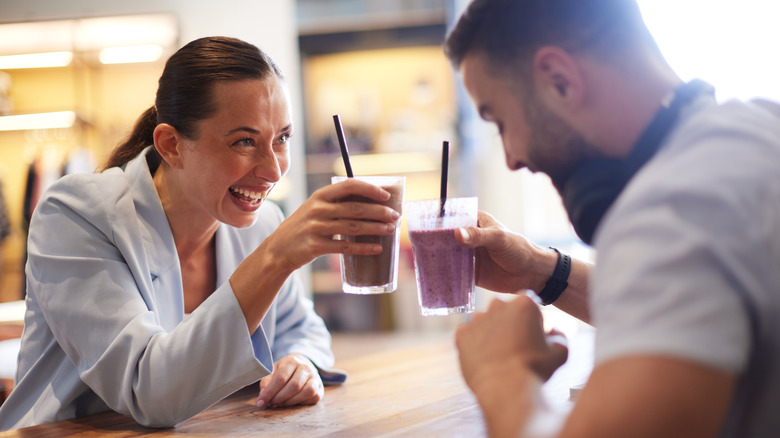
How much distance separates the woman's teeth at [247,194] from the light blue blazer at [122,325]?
0.58ft

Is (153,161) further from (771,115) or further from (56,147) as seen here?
(56,147)

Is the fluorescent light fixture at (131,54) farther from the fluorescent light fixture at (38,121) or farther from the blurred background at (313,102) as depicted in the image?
the fluorescent light fixture at (38,121)

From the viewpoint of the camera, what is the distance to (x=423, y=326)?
5164 mm

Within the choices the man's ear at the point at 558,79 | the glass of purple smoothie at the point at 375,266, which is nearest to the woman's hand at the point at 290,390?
the glass of purple smoothie at the point at 375,266

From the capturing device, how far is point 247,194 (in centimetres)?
171

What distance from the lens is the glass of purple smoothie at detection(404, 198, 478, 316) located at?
50.9 inches

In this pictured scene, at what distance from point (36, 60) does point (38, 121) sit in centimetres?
49

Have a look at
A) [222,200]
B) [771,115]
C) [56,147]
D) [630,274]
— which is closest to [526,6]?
[771,115]

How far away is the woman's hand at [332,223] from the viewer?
1214 millimetres

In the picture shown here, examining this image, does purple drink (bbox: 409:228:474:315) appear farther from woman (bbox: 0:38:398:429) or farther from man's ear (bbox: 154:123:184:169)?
man's ear (bbox: 154:123:184:169)

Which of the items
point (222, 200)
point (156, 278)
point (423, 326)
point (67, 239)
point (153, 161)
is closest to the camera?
point (67, 239)

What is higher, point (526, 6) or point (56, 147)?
point (526, 6)

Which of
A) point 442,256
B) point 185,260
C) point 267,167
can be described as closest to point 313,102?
point 185,260

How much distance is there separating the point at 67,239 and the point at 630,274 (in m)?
1.22
